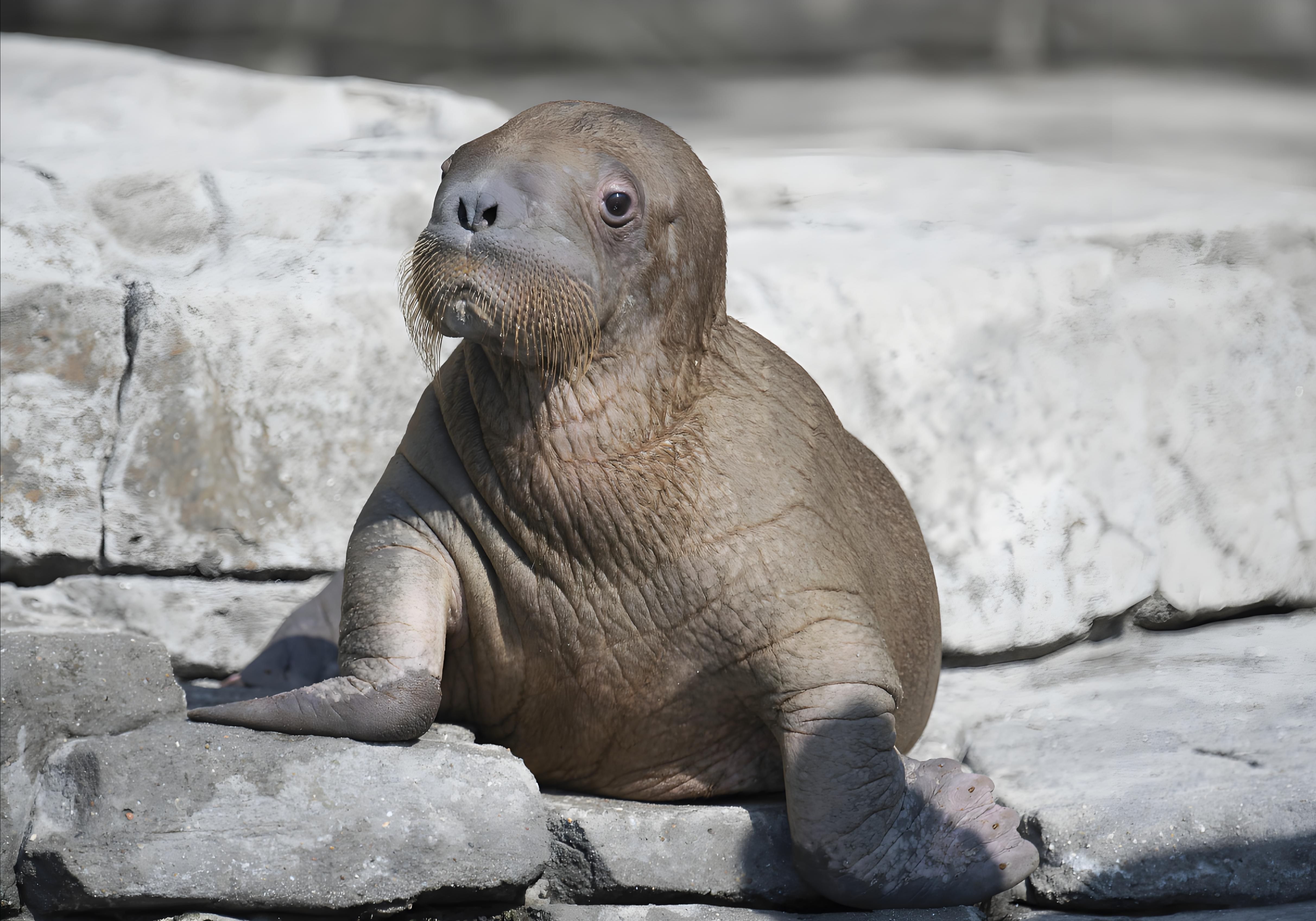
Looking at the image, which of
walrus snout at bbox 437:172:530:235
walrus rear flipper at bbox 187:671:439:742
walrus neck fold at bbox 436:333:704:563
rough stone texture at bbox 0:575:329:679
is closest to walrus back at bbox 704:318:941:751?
walrus neck fold at bbox 436:333:704:563

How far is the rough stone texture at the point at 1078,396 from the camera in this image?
5035 millimetres

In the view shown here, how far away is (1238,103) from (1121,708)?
803 centimetres

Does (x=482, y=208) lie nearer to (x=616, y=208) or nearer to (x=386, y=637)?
(x=616, y=208)

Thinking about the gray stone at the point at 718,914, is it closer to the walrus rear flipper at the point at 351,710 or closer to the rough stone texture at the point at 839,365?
the walrus rear flipper at the point at 351,710

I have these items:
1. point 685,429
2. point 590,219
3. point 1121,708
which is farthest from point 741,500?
point 1121,708

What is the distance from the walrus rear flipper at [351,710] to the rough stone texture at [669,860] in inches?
15.7

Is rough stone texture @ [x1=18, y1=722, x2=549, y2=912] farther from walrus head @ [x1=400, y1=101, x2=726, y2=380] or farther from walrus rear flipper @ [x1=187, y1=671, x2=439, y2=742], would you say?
walrus head @ [x1=400, y1=101, x2=726, y2=380]

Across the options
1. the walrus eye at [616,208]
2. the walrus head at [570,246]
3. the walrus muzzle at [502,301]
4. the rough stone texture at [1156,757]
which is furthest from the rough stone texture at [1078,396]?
the walrus muzzle at [502,301]

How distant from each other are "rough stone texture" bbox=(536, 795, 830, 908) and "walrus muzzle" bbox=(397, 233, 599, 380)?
1081mm

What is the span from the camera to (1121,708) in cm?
434

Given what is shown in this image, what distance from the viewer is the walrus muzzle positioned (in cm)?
313

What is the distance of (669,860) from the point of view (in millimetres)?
3412

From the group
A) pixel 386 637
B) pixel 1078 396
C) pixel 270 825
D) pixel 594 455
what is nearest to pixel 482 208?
pixel 594 455

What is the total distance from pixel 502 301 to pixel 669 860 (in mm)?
1321
